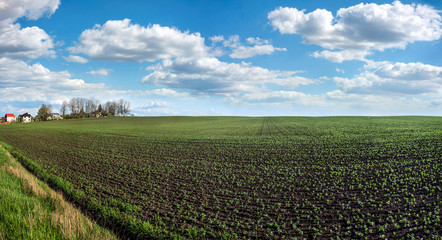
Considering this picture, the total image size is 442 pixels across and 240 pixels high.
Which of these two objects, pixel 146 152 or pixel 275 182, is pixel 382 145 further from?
pixel 146 152

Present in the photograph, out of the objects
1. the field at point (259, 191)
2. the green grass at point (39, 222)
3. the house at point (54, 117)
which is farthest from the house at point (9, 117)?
the green grass at point (39, 222)

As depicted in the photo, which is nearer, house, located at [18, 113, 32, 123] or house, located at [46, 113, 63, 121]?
house, located at [46, 113, 63, 121]

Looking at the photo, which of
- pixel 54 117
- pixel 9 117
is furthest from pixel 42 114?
pixel 9 117

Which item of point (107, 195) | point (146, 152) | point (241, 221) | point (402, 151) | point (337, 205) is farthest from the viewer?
point (146, 152)

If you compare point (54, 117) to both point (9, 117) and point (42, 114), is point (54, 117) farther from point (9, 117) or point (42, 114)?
point (9, 117)

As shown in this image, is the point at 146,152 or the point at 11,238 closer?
the point at 11,238

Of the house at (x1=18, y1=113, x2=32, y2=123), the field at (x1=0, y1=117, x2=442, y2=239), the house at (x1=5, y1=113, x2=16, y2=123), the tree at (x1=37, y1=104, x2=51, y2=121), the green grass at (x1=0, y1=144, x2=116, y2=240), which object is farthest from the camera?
the house at (x1=5, y1=113, x2=16, y2=123)

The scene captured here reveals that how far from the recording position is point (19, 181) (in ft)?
47.3

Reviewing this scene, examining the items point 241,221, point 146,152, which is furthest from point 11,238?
point 146,152

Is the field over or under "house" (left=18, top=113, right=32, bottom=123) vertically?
under

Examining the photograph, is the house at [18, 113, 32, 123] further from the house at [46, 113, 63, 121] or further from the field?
the field

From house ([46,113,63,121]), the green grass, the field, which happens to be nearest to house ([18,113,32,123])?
house ([46,113,63,121])

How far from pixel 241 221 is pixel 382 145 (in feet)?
78.7

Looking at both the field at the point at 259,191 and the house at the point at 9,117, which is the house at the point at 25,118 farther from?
the field at the point at 259,191
